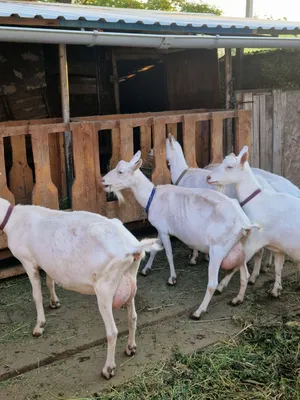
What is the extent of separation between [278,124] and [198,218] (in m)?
4.00

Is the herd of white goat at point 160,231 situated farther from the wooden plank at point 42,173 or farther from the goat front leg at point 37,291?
the wooden plank at point 42,173

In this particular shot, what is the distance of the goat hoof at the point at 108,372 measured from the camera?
362cm

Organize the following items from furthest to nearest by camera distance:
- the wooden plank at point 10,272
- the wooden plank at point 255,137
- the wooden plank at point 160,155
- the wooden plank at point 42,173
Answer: the wooden plank at point 255,137 < the wooden plank at point 160,155 < the wooden plank at point 10,272 < the wooden plank at point 42,173

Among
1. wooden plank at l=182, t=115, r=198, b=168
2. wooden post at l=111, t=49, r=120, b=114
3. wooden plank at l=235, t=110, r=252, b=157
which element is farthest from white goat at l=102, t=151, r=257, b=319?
wooden post at l=111, t=49, r=120, b=114

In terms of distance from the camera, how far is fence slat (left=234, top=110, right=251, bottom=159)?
6762 mm

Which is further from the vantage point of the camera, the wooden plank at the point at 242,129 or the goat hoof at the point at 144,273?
the wooden plank at the point at 242,129

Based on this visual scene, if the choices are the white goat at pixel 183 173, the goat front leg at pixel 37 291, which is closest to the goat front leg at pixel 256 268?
the white goat at pixel 183 173

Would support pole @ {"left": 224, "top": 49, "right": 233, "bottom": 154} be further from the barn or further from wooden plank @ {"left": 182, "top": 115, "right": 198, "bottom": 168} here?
wooden plank @ {"left": 182, "top": 115, "right": 198, "bottom": 168}

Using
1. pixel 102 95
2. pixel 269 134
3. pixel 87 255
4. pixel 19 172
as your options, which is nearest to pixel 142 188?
pixel 87 255

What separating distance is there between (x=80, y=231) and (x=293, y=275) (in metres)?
2.99

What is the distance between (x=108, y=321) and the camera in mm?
3641

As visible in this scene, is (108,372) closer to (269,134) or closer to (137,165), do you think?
(137,165)

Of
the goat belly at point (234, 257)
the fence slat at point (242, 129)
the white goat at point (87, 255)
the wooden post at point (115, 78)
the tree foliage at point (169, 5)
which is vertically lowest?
the goat belly at point (234, 257)

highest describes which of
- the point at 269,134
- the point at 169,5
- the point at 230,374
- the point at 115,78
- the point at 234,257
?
the point at 169,5
